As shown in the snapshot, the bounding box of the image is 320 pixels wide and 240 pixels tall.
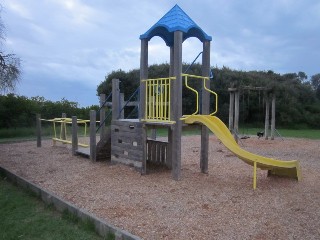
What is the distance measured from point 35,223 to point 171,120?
3323 millimetres

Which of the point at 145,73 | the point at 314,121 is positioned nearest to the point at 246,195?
the point at 145,73

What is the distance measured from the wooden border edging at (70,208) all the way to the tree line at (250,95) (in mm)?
16611

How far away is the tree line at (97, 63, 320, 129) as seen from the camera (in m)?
24.3

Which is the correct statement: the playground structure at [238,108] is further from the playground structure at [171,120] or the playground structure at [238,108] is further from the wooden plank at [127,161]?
the wooden plank at [127,161]

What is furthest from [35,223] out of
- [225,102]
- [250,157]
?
[225,102]

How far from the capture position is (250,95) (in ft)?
82.6

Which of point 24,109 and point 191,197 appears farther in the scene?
point 24,109

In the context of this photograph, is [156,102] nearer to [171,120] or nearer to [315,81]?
[171,120]

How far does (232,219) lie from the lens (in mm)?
4633

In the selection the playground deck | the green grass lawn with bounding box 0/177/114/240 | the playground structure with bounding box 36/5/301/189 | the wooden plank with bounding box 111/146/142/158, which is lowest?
the green grass lawn with bounding box 0/177/114/240

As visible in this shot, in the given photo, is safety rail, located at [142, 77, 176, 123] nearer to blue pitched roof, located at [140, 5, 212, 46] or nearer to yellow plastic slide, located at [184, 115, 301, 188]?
yellow plastic slide, located at [184, 115, 301, 188]

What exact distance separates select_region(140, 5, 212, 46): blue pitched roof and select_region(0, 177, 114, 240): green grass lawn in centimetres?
411

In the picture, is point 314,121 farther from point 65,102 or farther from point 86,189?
point 86,189

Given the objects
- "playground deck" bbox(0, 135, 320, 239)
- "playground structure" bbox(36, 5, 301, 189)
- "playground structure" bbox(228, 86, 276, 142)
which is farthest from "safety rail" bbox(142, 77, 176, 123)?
"playground structure" bbox(228, 86, 276, 142)
